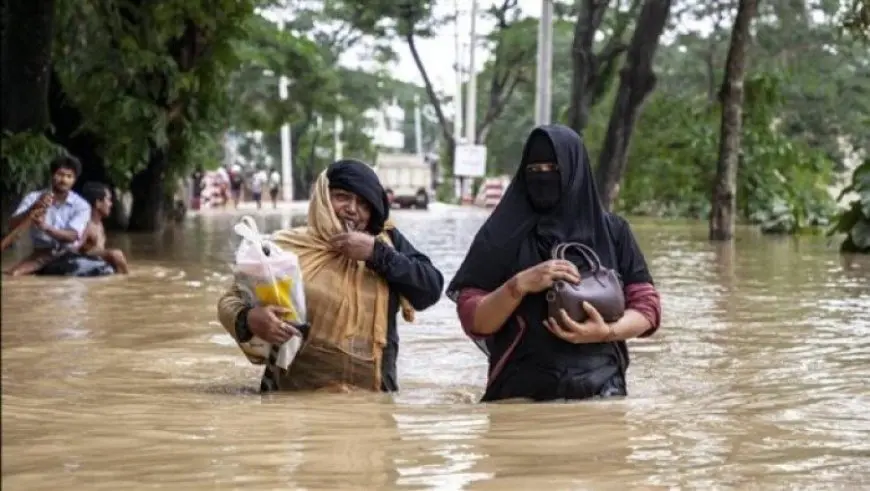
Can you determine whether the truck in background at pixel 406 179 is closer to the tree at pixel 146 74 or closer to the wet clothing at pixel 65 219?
the tree at pixel 146 74

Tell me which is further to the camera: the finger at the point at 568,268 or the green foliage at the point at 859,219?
the green foliage at the point at 859,219

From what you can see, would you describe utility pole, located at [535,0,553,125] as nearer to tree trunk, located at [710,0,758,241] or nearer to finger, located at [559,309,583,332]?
tree trunk, located at [710,0,758,241]

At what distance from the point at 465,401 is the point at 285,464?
199 cm

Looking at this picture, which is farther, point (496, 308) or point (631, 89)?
point (631, 89)

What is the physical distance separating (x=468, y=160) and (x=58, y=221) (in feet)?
125

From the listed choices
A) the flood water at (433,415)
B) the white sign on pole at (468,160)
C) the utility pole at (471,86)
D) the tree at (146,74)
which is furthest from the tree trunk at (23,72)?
the utility pole at (471,86)

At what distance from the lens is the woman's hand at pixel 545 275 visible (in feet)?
16.6

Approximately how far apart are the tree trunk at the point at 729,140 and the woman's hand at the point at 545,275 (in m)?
16.7


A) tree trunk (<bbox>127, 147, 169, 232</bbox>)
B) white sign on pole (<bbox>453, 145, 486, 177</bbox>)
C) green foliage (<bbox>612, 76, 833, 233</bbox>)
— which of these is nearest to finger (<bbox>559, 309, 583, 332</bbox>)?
green foliage (<bbox>612, 76, 833, 233</bbox>)

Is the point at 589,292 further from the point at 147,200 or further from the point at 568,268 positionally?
the point at 147,200

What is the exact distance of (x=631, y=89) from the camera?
1024 inches

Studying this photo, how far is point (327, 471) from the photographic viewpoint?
4.24 metres

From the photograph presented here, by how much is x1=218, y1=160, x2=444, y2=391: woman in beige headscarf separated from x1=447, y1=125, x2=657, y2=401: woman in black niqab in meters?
0.40

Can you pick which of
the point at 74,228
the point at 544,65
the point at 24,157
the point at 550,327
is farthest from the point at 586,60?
the point at 550,327
